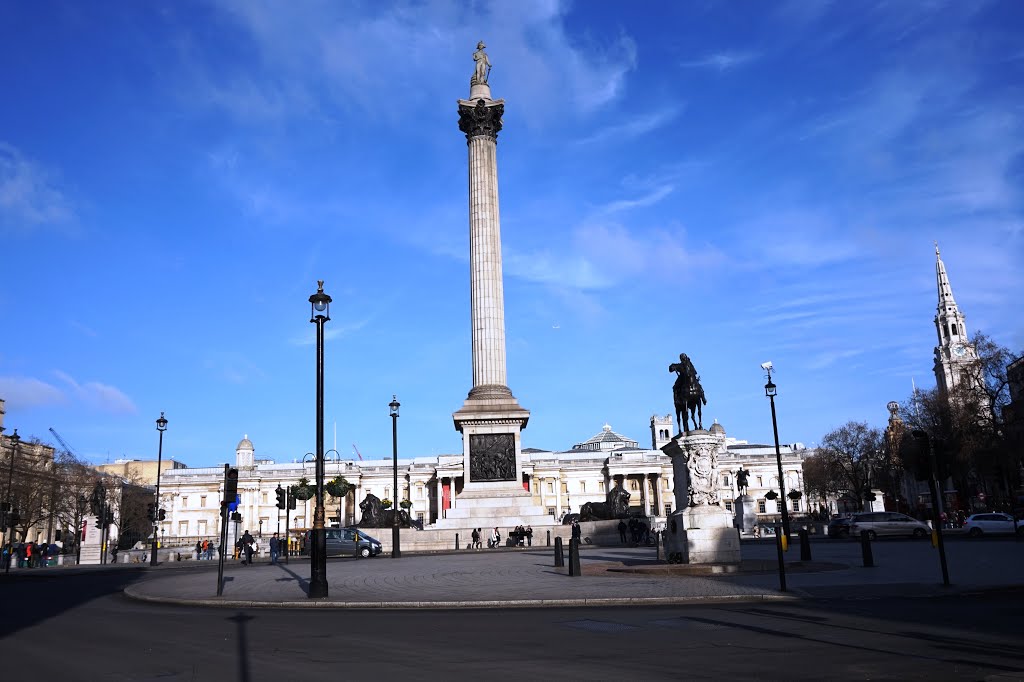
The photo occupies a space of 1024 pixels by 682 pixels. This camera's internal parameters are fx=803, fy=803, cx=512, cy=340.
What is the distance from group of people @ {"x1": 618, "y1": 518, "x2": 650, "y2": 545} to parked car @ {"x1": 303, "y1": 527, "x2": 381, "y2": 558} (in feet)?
47.1

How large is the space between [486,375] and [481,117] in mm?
17784

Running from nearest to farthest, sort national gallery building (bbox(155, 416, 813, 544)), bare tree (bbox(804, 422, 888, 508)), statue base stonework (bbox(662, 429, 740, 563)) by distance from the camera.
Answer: statue base stonework (bbox(662, 429, 740, 563))
bare tree (bbox(804, 422, 888, 508))
national gallery building (bbox(155, 416, 813, 544))

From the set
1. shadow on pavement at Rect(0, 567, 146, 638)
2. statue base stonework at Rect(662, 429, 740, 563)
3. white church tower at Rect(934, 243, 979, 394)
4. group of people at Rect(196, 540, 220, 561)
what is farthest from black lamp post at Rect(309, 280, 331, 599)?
white church tower at Rect(934, 243, 979, 394)

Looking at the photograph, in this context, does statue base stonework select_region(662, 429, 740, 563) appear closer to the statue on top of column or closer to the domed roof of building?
the statue on top of column

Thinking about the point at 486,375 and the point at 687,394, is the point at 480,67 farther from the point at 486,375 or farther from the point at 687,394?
the point at 687,394

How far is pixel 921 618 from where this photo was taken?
1312cm

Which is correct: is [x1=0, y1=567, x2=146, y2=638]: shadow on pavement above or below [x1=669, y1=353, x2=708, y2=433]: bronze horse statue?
below

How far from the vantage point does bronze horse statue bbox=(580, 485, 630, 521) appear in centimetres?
5638

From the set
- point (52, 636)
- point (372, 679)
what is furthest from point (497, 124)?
point (372, 679)

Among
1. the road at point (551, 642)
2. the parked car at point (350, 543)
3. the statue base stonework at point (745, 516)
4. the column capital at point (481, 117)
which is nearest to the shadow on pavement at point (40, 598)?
the road at point (551, 642)

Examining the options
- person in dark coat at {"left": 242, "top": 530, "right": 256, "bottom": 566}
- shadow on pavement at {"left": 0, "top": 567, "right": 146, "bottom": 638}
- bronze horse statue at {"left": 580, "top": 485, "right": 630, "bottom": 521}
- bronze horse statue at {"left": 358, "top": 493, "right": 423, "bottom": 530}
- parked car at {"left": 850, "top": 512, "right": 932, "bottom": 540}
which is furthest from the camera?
bronze horse statue at {"left": 580, "top": 485, "right": 630, "bottom": 521}

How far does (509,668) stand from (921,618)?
25.0 ft

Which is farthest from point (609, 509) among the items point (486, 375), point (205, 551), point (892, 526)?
point (205, 551)

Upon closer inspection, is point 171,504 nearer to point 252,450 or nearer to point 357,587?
point 252,450
